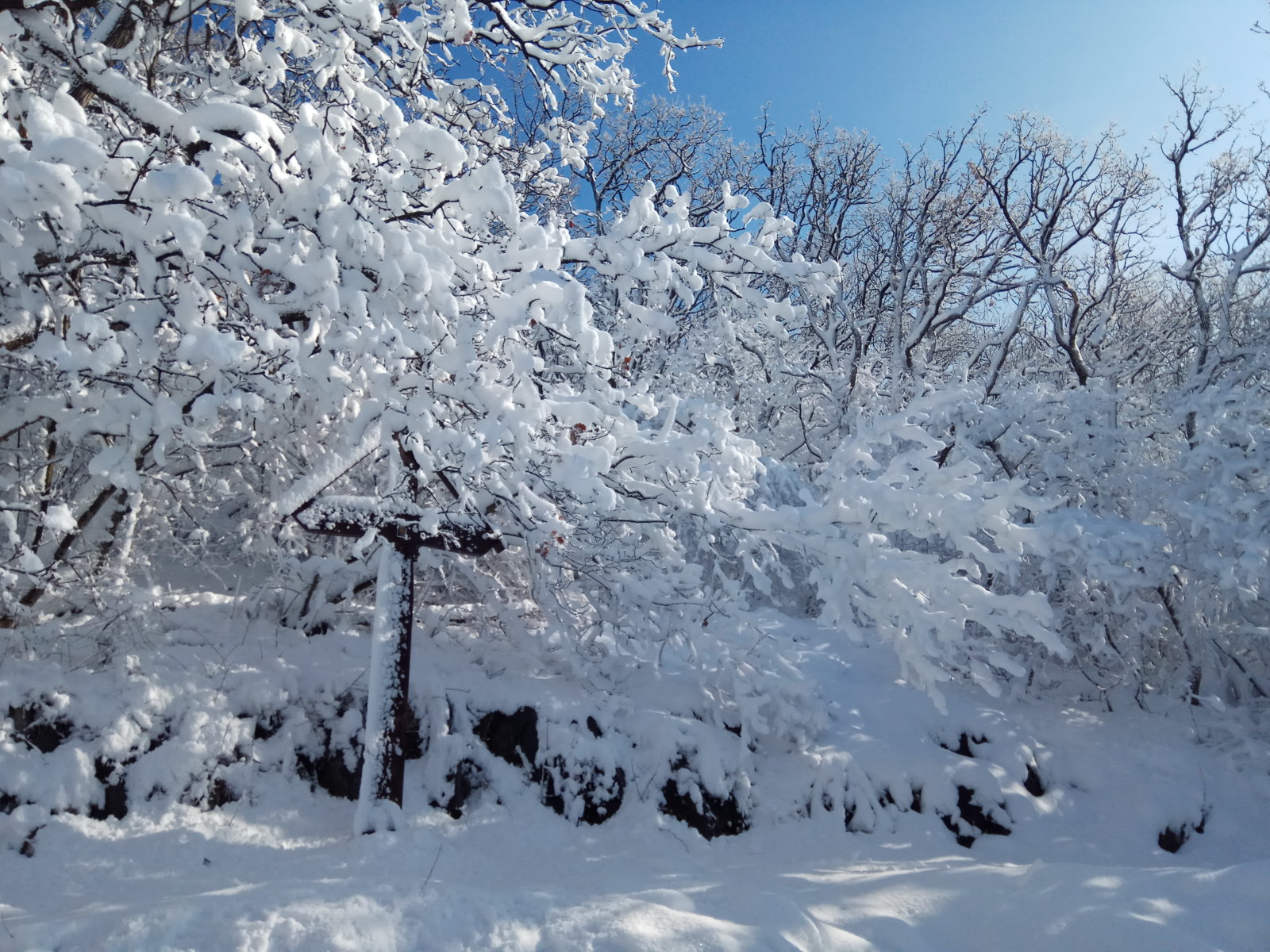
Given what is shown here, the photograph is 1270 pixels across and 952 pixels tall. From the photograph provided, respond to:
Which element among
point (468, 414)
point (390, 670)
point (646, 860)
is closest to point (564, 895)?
point (646, 860)

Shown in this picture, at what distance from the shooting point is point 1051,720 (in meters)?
7.53

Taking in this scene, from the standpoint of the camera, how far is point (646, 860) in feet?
16.8

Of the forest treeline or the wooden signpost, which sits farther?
the wooden signpost

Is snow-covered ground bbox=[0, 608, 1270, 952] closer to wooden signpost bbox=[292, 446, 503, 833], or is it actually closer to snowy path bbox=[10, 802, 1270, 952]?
snowy path bbox=[10, 802, 1270, 952]

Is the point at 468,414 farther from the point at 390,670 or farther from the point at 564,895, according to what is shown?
the point at 564,895

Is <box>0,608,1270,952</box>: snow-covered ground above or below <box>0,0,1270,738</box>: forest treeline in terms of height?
below

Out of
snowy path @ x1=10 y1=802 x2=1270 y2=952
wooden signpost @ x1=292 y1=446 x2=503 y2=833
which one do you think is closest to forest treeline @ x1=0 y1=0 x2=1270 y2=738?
wooden signpost @ x1=292 y1=446 x2=503 y2=833

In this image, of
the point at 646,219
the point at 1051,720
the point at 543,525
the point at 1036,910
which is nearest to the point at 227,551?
the point at 543,525

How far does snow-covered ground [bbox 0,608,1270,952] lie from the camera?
3.54 m

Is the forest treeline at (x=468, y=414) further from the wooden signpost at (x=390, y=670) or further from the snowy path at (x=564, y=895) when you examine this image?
the snowy path at (x=564, y=895)

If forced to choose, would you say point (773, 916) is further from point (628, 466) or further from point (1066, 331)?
point (1066, 331)

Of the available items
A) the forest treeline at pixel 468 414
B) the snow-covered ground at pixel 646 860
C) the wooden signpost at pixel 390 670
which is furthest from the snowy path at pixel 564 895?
the forest treeline at pixel 468 414

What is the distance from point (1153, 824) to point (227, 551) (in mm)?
8566

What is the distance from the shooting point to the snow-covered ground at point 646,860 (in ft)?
11.6
